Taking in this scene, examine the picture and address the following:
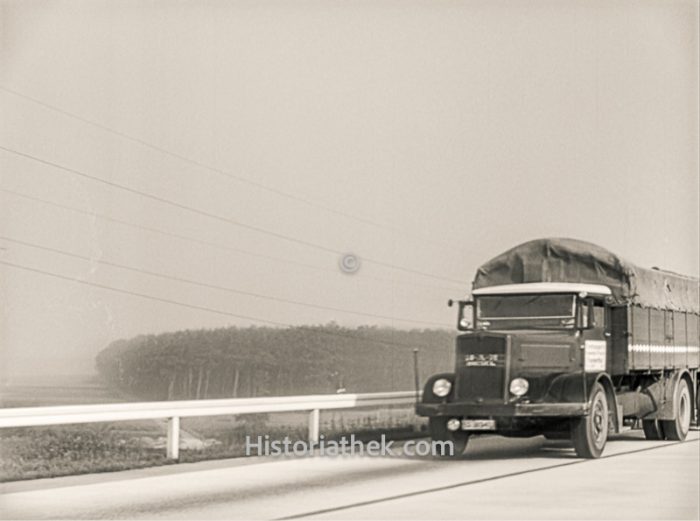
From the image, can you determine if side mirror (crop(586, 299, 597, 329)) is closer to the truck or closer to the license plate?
the truck

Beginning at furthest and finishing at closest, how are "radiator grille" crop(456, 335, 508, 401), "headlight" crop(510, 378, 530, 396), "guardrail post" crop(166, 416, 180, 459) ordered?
"radiator grille" crop(456, 335, 508, 401), "headlight" crop(510, 378, 530, 396), "guardrail post" crop(166, 416, 180, 459)

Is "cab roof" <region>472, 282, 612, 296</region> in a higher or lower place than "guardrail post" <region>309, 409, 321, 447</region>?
higher

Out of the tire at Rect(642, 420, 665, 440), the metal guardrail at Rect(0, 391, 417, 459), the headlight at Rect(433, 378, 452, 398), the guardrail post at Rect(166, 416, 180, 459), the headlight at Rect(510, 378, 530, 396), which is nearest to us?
the metal guardrail at Rect(0, 391, 417, 459)

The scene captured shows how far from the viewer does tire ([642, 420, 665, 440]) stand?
19141 millimetres

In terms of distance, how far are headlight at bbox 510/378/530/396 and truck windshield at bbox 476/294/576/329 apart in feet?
3.51

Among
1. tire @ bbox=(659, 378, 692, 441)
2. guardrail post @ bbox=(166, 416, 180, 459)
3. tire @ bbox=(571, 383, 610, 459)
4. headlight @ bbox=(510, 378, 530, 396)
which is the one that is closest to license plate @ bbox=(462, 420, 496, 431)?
headlight @ bbox=(510, 378, 530, 396)

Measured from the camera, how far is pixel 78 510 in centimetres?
1041

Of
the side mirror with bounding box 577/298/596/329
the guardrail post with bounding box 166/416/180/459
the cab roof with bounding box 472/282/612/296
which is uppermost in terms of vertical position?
the cab roof with bounding box 472/282/612/296

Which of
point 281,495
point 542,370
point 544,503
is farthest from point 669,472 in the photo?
point 281,495

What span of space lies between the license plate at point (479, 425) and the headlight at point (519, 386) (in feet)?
1.57

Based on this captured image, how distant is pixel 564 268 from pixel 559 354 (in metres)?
2.00

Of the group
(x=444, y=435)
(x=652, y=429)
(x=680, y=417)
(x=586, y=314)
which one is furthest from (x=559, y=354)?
(x=680, y=417)

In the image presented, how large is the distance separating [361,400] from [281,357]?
5.19 ft

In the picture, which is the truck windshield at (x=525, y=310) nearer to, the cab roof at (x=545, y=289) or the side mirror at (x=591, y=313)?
the cab roof at (x=545, y=289)
